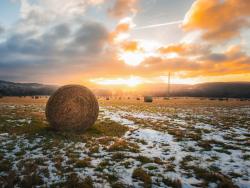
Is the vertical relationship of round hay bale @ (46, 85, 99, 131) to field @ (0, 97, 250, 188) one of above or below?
above

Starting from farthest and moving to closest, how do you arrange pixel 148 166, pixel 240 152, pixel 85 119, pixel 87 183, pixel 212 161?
pixel 85 119
pixel 240 152
pixel 212 161
pixel 148 166
pixel 87 183

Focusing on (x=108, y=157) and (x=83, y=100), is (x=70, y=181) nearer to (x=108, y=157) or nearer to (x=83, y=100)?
(x=108, y=157)

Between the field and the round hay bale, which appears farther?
the round hay bale

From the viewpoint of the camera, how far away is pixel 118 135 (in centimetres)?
1325

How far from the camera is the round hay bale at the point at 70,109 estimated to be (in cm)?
1376

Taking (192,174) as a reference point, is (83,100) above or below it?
above

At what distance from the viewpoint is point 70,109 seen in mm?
13891

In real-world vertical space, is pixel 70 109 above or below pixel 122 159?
above

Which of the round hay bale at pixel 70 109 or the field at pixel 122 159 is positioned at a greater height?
the round hay bale at pixel 70 109

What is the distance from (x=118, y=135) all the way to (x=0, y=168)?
683 cm

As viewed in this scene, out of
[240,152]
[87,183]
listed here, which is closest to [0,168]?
[87,183]

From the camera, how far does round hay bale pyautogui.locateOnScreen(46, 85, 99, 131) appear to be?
13758mm

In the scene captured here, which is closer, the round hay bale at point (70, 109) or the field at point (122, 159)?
the field at point (122, 159)

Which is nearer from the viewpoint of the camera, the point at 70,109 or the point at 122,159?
the point at 122,159
